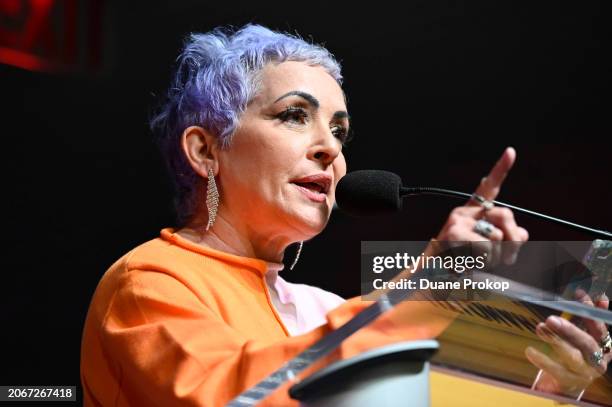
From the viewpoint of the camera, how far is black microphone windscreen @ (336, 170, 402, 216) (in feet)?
3.71

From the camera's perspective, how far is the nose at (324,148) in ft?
5.13

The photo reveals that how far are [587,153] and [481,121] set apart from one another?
271mm

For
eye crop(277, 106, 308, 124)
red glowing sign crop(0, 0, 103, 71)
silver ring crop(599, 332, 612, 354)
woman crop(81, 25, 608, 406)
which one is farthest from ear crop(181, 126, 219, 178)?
silver ring crop(599, 332, 612, 354)

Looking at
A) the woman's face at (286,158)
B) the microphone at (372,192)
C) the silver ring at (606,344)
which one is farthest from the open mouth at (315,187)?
the silver ring at (606,344)

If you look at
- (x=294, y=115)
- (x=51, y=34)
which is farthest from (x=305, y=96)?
(x=51, y=34)

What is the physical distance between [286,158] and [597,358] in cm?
72

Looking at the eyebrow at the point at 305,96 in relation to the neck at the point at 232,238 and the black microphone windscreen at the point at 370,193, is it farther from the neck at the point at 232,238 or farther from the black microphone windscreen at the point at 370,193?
the black microphone windscreen at the point at 370,193

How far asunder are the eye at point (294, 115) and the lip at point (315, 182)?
0.11m

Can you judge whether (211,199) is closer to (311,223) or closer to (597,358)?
(311,223)

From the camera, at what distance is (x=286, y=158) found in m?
1.55

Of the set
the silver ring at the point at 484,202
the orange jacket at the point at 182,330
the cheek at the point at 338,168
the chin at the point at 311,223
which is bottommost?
the orange jacket at the point at 182,330

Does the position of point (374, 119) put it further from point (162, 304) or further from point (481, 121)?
point (162, 304)

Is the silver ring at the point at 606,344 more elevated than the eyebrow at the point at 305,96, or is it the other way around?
the eyebrow at the point at 305,96

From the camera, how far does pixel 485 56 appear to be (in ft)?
7.30
